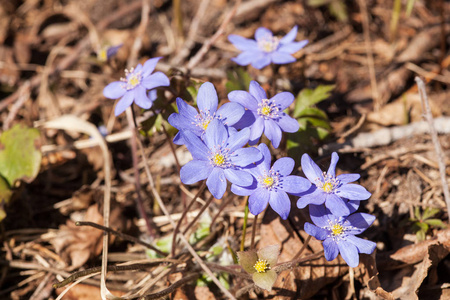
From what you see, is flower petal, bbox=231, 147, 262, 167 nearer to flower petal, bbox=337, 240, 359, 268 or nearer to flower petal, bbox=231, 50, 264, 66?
flower petal, bbox=337, 240, 359, 268

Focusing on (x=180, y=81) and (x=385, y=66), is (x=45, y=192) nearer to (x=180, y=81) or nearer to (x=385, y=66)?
(x=180, y=81)

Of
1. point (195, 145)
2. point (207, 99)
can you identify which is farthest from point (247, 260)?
point (207, 99)

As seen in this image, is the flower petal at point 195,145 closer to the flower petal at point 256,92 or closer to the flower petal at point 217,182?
the flower petal at point 217,182

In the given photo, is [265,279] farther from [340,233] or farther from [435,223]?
[435,223]

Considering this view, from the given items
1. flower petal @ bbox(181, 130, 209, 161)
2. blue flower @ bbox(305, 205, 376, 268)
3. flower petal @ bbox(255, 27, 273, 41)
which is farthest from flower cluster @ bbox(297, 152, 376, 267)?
flower petal @ bbox(255, 27, 273, 41)

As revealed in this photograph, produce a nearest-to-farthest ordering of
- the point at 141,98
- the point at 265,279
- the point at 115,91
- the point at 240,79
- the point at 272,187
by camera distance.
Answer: the point at 265,279
the point at 272,187
the point at 141,98
the point at 115,91
the point at 240,79

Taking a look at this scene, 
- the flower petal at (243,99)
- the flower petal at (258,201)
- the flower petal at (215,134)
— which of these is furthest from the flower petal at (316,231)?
the flower petal at (243,99)
